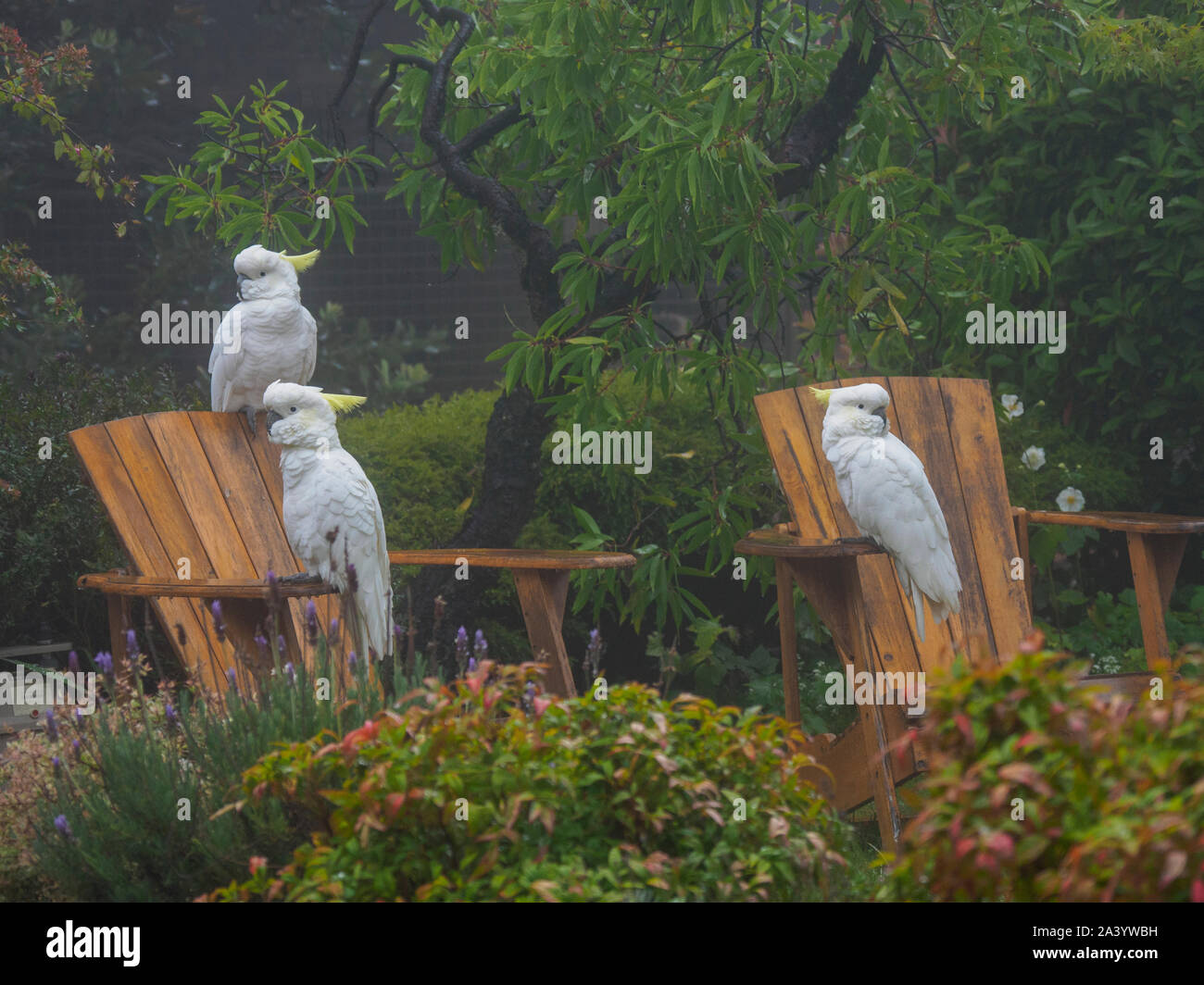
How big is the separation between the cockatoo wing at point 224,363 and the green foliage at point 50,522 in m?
0.62

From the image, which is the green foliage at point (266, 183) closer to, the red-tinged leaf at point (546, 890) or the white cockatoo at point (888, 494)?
the white cockatoo at point (888, 494)

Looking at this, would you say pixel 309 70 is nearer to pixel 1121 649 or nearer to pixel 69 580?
pixel 69 580

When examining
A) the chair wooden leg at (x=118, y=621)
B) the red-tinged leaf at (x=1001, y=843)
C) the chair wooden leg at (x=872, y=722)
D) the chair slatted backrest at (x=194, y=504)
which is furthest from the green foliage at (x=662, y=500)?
the red-tinged leaf at (x=1001, y=843)

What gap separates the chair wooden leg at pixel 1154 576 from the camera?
9.61 ft

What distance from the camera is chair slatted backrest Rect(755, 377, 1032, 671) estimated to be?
304cm

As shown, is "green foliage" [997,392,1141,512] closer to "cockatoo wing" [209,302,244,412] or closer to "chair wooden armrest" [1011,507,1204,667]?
"chair wooden armrest" [1011,507,1204,667]

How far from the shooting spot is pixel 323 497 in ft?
8.36

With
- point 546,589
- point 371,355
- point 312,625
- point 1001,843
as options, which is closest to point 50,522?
point 546,589

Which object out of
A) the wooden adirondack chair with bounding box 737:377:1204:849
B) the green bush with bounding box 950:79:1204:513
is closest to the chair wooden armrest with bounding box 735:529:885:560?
the wooden adirondack chair with bounding box 737:377:1204:849

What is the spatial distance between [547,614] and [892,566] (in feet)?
3.07

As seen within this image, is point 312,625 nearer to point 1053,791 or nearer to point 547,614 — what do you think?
point 547,614

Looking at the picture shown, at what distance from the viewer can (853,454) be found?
2.80m

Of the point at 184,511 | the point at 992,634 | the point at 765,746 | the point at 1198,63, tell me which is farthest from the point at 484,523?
the point at 1198,63

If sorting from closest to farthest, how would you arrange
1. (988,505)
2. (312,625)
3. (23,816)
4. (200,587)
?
1. (312,625)
2. (23,816)
3. (200,587)
4. (988,505)
